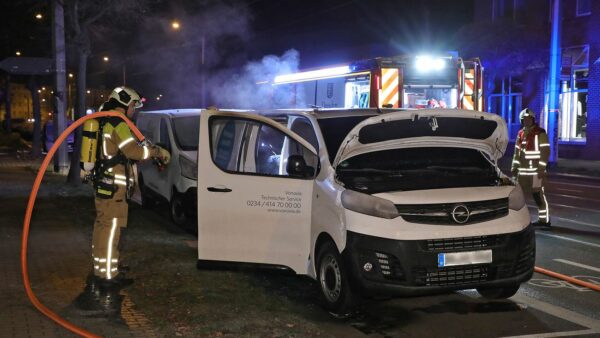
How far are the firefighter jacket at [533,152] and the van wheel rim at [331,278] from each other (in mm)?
5728

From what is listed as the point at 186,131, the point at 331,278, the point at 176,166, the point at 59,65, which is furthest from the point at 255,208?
the point at 59,65

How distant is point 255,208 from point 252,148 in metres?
1.02

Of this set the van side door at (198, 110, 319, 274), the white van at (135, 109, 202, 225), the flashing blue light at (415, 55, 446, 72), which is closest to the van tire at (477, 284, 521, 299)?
the van side door at (198, 110, 319, 274)

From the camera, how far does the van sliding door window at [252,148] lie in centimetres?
Answer: 683

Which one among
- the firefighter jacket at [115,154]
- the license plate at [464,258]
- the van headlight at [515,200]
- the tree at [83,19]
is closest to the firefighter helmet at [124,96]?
the firefighter jacket at [115,154]

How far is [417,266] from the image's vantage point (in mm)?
5312

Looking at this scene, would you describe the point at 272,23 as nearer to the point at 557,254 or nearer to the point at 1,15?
the point at 1,15

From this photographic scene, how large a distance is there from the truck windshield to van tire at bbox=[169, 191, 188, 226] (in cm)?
421

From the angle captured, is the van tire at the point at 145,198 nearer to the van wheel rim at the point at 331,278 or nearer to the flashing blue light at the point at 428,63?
the flashing blue light at the point at 428,63

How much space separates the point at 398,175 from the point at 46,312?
3202 mm

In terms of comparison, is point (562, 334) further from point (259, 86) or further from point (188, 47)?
point (188, 47)

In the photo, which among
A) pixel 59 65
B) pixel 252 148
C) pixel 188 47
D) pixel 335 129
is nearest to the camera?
pixel 335 129

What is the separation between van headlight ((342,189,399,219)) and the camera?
538 centimetres

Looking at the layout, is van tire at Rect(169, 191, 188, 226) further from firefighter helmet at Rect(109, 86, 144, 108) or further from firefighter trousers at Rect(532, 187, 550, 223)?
firefighter trousers at Rect(532, 187, 550, 223)
